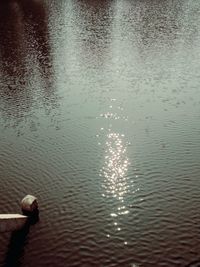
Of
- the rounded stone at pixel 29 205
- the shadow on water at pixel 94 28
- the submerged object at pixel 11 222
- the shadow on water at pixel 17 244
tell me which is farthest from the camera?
the shadow on water at pixel 94 28

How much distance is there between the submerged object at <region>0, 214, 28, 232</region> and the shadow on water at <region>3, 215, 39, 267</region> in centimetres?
27

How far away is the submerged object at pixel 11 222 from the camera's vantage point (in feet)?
47.8

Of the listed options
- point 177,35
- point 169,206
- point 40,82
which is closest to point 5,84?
point 40,82

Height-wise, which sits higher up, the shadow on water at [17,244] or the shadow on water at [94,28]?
the shadow on water at [94,28]

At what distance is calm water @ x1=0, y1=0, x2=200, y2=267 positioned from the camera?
14.6m

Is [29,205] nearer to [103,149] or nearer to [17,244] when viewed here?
[17,244]

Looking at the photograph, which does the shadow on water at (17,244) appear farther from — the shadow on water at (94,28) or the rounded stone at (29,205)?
the shadow on water at (94,28)

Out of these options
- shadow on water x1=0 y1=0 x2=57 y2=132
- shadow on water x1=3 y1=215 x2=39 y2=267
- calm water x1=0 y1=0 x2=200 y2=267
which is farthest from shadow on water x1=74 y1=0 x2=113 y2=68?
shadow on water x1=3 y1=215 x2=39 y2=267

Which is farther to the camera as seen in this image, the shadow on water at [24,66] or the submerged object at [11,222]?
the shadow on water at [24,66]

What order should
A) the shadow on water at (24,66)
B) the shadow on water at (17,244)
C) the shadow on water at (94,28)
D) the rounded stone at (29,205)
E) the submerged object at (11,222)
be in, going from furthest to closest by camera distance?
1. the shadow on water at (94,28)
2. the shadow on water at (24,66)
3. the rounded stone at (29,205)
4. the submerged object at (11,222)
5. the shadow on water at (17,244)

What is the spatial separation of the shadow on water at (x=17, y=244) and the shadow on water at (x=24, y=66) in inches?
456

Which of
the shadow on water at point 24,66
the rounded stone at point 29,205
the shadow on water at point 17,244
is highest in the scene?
the shadow on water at point 24,66

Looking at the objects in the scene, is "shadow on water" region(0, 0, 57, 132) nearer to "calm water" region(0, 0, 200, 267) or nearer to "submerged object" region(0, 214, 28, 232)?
"calm water" region(0, 0, 200, 267)

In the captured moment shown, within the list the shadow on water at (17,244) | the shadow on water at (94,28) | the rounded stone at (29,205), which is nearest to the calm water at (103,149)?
the shadow on water at (17,244)
